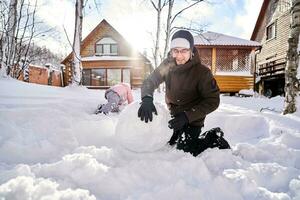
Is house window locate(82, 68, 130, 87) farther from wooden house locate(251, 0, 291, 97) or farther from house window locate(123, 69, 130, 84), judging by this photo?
wooden house locate(251, 0, 291, 97)

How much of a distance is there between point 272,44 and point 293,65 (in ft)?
49.6

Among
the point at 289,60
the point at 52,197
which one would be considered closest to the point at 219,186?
the point at 52,197

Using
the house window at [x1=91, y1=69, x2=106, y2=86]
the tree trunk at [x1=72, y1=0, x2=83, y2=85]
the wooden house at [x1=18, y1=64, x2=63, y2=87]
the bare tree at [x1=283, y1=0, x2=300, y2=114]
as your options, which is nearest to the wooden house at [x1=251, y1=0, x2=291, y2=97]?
the house window at [x1=91, y1=69, x2=106, y2=86]

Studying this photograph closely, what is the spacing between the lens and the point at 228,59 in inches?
707

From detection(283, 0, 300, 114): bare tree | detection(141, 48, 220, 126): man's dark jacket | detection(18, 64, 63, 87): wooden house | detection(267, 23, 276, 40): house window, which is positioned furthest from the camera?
detection(18, 64, 63, 87): wooden house

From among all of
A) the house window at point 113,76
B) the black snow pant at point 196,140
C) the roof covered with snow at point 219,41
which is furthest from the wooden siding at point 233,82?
the black snow pant at point 196,140

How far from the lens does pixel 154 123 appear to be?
9.36 ft

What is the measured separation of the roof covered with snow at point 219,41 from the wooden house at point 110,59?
18.4 ft

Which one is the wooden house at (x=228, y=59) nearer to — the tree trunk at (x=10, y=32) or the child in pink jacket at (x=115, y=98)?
the tree trunk at (x=10, y=32)

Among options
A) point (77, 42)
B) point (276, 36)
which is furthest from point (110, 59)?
point (77, 42)

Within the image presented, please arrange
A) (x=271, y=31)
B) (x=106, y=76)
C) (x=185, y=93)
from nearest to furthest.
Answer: (x=185, y=93), (x=271, y=31), (x=106, y=76)

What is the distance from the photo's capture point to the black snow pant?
2.90m

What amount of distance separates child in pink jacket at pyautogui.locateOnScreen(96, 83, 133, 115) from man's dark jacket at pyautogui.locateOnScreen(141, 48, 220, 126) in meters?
2.33

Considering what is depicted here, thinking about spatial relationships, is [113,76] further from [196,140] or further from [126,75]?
[196,140]
